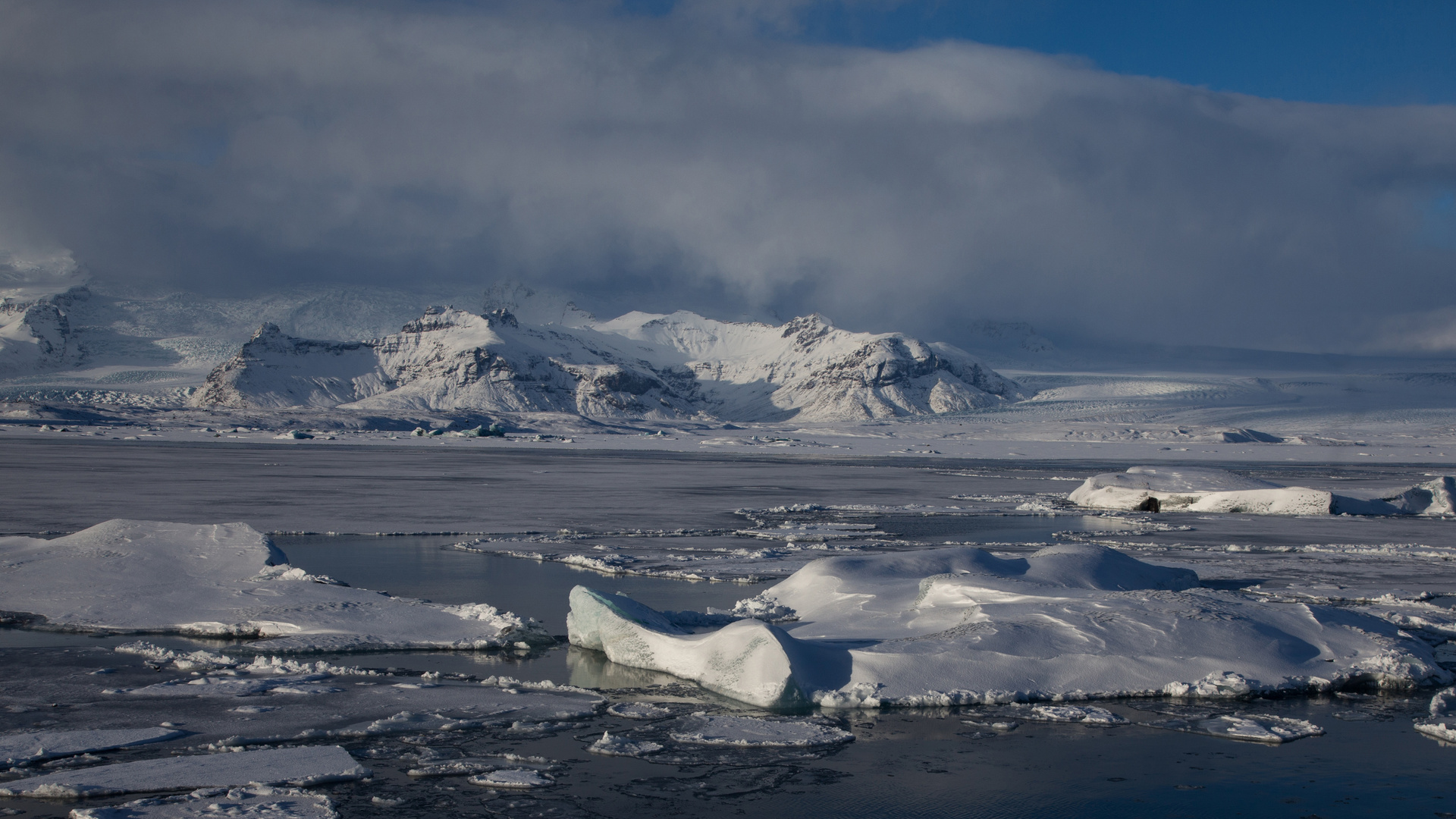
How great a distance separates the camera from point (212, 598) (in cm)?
1122

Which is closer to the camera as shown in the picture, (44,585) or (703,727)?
(703,727)

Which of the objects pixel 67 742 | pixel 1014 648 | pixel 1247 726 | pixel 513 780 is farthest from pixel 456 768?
pixel 1247 726

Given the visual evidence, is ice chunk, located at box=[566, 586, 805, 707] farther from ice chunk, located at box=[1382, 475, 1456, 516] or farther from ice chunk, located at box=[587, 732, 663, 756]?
ice chunk, located at box=[1382, 475, 1456, 516]

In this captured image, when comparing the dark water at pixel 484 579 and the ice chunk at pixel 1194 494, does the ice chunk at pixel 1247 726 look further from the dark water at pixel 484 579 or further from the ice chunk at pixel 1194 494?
the ice chunk at pixel 1194 494

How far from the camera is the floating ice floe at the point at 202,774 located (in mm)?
6008

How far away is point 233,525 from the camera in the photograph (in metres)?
13.7

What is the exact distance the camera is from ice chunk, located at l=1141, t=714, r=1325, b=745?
739 centimetres

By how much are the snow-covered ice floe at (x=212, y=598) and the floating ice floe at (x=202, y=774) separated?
3091mm

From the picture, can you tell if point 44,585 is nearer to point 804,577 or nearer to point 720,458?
point 804,577

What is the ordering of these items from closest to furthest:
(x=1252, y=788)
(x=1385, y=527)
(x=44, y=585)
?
(x=1252, y=788) → (x=44, y=585) → (x=1385, y=527)

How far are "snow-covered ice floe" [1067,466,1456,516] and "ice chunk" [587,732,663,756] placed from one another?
67.0 ft

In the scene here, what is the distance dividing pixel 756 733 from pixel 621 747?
3.06 ft

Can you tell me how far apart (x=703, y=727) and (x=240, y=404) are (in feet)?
575

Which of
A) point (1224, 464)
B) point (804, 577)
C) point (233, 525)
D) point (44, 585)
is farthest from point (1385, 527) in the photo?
point (1224, 464)
